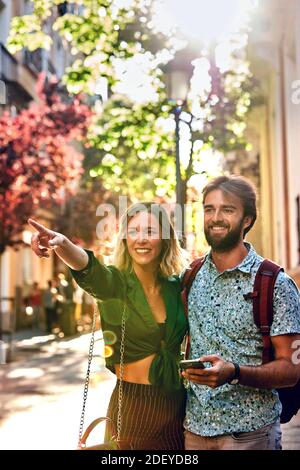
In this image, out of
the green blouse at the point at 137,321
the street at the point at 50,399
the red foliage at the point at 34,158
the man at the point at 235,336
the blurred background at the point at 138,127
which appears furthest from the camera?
the red foliage at the point at 34,158

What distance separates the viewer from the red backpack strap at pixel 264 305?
311cm

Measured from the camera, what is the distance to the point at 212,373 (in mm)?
2857

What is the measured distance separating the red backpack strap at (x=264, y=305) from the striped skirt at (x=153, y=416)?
0.48 meters

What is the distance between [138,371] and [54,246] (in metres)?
0.62

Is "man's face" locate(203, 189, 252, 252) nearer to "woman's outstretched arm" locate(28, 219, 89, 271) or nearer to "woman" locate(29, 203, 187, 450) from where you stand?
"woman" locate(29, 203, 187, 450)

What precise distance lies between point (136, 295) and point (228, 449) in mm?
673

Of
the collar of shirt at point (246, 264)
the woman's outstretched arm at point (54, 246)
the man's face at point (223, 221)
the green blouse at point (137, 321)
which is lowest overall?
the green blouse at point (137, 321)

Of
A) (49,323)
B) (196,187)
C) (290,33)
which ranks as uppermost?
(290,33)

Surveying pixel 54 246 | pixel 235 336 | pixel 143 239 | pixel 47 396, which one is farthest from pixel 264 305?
pixel 47 396

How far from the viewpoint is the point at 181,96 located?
427 inches

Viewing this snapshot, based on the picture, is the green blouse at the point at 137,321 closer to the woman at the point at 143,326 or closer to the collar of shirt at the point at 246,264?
the woman at the point at 143,326

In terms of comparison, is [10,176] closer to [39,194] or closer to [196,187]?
[39,194]

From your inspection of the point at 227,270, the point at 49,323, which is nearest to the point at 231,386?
the point at 227,270

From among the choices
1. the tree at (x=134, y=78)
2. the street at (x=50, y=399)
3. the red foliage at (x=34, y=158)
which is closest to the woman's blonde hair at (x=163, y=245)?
the street at (x=50, y=399)
